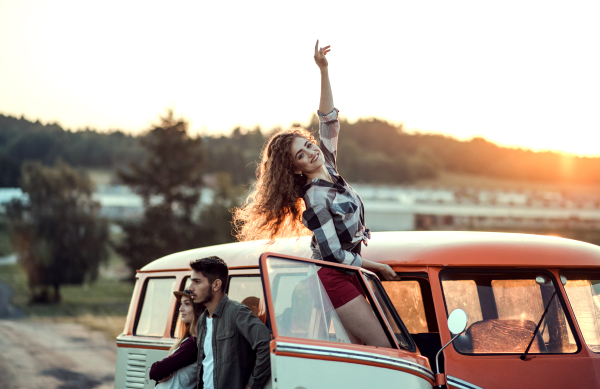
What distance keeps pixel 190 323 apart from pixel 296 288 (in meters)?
1.63

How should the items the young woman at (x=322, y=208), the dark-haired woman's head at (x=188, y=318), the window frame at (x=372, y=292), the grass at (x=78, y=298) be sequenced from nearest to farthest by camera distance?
1. the window frame at (x=372, y=292)
2. the young woman at (x=322, y=208)
3. the dark-haired woman's head at (x=188, y=318)
4. the grass at (x=78, y=298)

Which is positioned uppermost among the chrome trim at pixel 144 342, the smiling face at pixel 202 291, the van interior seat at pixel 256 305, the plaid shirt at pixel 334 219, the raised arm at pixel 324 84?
the raised arm at pixel 324 84

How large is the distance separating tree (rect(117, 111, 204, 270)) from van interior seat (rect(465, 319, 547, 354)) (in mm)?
38700

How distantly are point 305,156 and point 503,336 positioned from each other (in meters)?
1.77

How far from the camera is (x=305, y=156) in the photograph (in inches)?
149

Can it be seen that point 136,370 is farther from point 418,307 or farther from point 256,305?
point 418,307

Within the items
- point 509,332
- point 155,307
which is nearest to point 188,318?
point 155,307

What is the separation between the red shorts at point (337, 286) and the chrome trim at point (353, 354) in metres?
0.37

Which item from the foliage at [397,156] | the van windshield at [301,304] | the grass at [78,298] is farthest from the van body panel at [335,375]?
the foliage at [397,156]

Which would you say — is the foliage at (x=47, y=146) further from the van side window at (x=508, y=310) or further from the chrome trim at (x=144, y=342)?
the van side window at (x=508, y=310)

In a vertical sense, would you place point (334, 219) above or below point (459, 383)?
above

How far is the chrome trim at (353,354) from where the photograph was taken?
281 centimetres

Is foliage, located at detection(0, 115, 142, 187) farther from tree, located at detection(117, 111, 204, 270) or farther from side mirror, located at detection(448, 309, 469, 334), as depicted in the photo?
side mirror, located at detection(448, 309, 469, 334)

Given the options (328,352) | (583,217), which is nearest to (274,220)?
(328,352)
